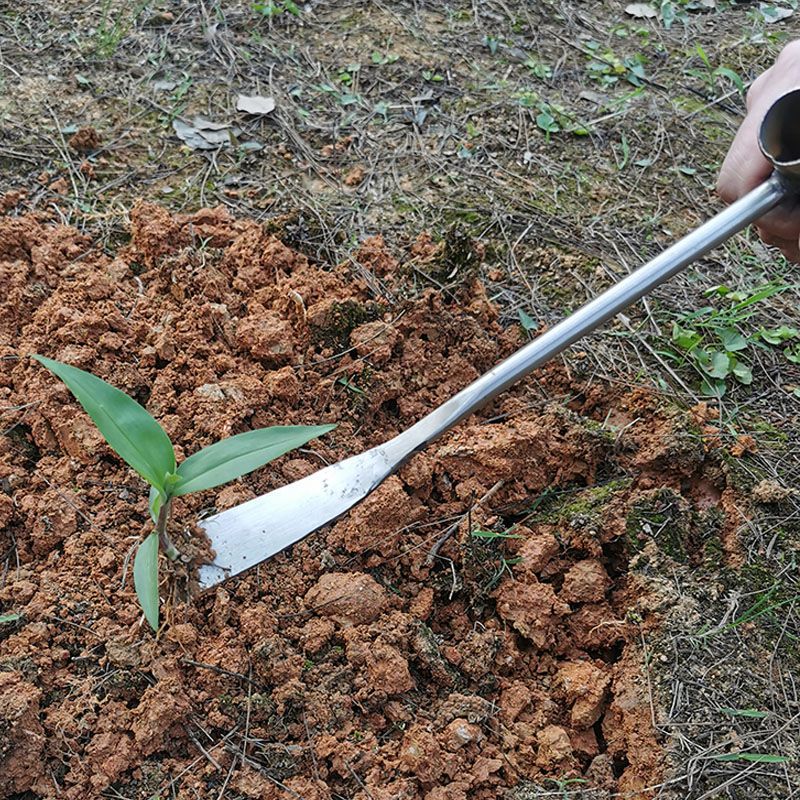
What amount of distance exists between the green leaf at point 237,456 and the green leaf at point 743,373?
1.27 meters

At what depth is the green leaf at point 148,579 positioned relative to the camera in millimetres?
1251

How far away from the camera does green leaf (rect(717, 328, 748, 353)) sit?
2096 millimetres

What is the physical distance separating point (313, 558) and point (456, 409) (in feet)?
1.43

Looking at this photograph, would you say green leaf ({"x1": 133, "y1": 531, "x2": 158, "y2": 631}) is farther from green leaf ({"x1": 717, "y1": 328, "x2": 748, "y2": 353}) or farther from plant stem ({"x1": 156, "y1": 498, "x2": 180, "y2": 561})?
green leaf ({"x1": 717, "y1": 328, "x2": 748, "y2": 353})

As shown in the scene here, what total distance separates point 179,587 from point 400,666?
1.47 ft

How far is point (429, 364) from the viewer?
75.7 inches

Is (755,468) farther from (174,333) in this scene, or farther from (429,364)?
(174,333)

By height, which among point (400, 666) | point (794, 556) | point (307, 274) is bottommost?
point (794, 556)

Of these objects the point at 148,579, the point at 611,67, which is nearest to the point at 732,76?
the point at 611,67

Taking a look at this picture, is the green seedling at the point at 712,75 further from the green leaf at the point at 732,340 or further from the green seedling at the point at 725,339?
the green leaf at the point at 732,340

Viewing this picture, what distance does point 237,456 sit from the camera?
4.34 feet

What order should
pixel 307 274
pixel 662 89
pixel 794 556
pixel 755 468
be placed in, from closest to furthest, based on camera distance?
pixel 794 556 → pixel 755 468 → pixel 307 274 → pixel 662 89

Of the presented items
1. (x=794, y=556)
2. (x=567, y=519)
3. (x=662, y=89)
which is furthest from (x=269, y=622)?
(x=662, y=89)

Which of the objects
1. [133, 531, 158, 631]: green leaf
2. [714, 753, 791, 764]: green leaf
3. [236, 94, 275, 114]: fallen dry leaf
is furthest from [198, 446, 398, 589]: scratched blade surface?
[236, 94, 275, 114]: fallen dry leaf
